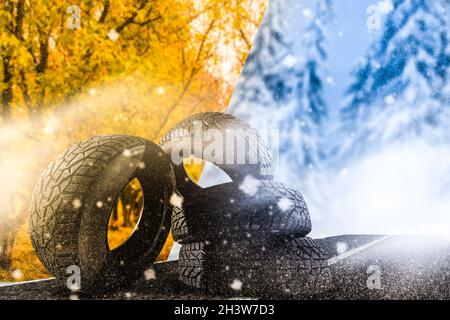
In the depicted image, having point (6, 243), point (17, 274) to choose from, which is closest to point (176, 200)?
point (6, 243)

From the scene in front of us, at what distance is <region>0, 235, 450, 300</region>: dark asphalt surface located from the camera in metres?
2.35

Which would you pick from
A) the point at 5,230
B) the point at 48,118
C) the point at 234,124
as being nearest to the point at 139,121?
the point at 48,118

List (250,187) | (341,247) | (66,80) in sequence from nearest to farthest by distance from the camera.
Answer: (250,187)
(341,247)
(66,80)

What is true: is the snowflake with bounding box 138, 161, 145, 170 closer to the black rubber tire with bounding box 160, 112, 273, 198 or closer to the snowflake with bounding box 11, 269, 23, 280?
the black rubber tire with bounding box 160, 112, 273, 198

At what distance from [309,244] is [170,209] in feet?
3.78

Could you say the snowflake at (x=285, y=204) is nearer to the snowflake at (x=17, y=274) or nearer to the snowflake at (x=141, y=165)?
the snowflake at (x=141, y=165)

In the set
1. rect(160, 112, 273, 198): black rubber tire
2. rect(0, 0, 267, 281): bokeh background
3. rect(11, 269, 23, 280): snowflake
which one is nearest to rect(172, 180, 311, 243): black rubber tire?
rect(160, 112, 273, 198): black rubber tire

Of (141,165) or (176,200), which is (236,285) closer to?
(176,200)

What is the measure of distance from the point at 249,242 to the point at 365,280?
885mm

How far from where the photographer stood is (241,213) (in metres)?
2.65

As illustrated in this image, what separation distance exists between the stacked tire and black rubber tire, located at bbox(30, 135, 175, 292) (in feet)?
1.72

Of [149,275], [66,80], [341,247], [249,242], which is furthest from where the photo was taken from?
[66,80]

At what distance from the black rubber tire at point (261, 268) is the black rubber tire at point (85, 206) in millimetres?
554

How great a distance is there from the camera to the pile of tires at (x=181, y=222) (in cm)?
226
